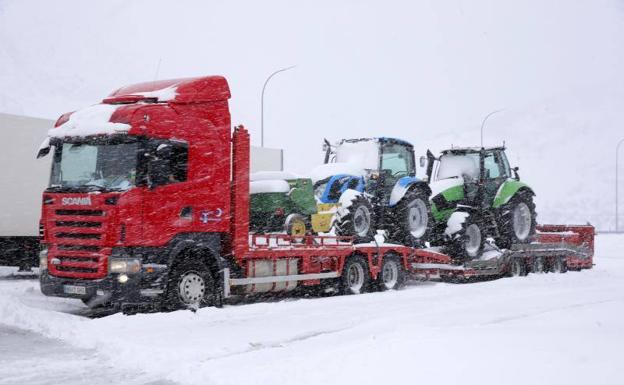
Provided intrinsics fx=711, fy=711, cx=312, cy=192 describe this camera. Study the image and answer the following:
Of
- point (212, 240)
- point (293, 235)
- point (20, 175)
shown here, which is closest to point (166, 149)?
point (212, 240)

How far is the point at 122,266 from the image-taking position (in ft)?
32.1

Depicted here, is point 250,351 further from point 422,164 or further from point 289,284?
point 422,164

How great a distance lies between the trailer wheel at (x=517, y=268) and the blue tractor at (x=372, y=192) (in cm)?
312

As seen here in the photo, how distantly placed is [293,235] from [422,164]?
3.39m

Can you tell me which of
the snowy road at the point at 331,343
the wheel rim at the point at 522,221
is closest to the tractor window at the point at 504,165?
the wheel rim at the point at 522,221

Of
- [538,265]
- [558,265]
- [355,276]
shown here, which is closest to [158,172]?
[355,276]

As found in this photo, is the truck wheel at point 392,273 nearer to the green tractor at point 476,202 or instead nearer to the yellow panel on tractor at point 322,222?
the yellow panel on tractor at point 322,222

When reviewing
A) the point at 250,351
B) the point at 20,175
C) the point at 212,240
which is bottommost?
the point at 250,351

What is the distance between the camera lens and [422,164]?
47.5ft

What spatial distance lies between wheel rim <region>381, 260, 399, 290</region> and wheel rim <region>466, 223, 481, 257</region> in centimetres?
272

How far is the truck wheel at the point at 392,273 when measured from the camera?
14.5 m

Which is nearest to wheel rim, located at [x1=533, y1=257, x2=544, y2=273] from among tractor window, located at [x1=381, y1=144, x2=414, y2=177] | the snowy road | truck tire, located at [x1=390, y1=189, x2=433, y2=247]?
truck tire, located at [x1=390, y1=189, x2=433, y2=247]

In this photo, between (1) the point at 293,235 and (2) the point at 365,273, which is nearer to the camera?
(1) the point at 293,235

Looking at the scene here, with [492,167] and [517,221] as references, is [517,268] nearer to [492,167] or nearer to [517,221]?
[517,221]
